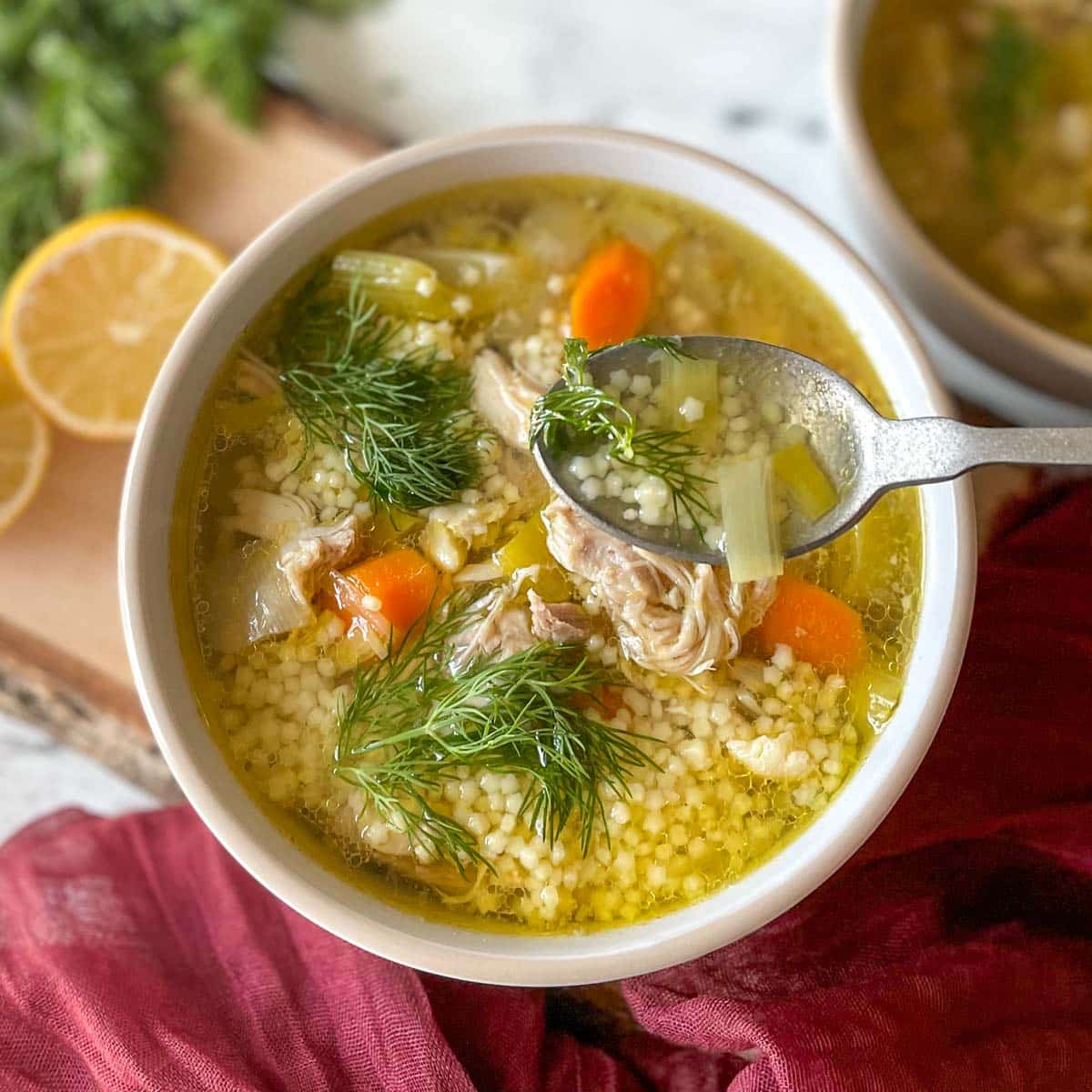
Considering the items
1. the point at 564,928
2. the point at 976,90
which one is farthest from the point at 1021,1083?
the point at 976,90

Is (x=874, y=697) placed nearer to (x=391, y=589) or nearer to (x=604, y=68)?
(x=391, y=589)

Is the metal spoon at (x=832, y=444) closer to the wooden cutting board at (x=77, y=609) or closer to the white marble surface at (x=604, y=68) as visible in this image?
the wooden cutting board at (x=77, y=609)

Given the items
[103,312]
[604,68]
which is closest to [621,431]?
[103,312]

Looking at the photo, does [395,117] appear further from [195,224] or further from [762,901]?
[762,901]

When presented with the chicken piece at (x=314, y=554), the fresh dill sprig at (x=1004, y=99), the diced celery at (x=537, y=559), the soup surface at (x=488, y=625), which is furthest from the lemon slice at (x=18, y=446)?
the fresh dill sprig at (x=1004, y=99)

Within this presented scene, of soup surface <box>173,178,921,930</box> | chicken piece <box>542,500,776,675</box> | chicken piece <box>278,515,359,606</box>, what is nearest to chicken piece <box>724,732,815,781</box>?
soup surface <box>173,178,921,930</box>

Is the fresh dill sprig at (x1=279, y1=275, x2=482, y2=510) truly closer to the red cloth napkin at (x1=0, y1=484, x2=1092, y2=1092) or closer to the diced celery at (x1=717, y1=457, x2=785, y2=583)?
the diced celery at (x1=717, y1=457, x2=785, y2=583)
